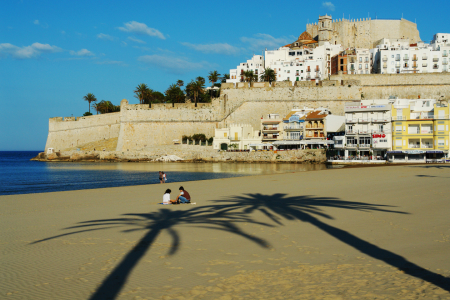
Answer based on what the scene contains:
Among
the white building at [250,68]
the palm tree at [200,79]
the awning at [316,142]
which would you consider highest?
the white building at [250,68]

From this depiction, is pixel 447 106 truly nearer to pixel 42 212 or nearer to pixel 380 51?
pixel 380 51

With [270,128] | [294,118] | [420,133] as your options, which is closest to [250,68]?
[270,128]

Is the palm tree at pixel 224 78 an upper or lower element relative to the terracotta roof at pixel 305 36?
lower

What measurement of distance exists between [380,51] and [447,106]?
24.0 metres

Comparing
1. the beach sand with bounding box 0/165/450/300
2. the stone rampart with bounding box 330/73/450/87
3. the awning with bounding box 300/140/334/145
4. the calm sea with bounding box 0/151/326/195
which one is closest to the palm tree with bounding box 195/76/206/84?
the stone rampart with bounding box 330/73/450/87

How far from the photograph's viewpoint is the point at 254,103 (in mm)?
47000

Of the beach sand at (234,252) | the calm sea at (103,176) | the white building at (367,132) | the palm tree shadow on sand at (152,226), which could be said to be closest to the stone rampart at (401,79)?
the white building at (367,132)

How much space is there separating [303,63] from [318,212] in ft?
168

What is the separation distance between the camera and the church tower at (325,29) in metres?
64.6

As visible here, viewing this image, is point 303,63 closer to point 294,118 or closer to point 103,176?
point 294,118

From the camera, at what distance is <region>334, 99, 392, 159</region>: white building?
33.7 meters

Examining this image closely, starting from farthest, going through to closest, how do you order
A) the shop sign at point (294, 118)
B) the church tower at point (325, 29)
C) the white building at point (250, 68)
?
the white building at point (250, 68)
the church tower at point (325, 29)
the shop sign at point (294, 118)

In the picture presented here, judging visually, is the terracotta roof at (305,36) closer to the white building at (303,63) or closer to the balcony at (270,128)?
the white building at (303,63)

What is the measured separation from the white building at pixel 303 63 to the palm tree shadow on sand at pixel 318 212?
1834 inches
